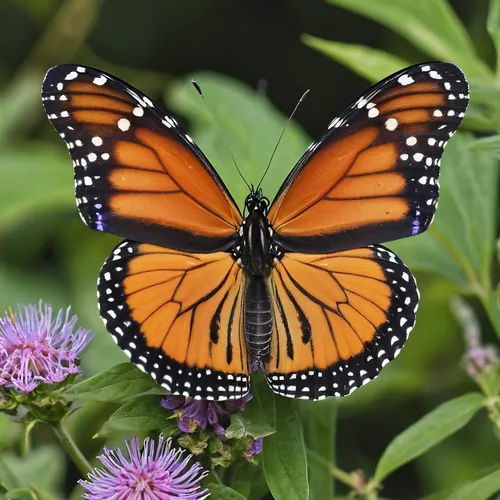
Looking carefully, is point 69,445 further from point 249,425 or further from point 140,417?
point 249,425

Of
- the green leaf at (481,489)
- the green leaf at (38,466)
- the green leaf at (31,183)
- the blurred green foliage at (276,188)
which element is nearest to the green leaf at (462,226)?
the blurred green foliage at (276,188)

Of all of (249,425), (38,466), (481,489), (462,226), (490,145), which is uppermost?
(462,226)

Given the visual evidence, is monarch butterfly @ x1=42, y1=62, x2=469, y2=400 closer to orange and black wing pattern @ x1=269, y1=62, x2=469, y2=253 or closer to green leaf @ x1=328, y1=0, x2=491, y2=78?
orange and black wing pattern @ x1=269, y1=62, x2=469, y2=253

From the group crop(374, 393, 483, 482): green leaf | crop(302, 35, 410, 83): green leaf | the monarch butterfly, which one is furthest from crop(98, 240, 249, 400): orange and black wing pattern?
crop(302, 35, 410, 83): green leaf

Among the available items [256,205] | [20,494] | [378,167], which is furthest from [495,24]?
[20,494]

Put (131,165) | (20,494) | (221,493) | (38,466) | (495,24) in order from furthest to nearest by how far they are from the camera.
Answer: (38,466) → (495,24) → (131,165) → (20,494) → (221,493)

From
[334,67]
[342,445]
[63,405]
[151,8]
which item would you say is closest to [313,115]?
[334,67]

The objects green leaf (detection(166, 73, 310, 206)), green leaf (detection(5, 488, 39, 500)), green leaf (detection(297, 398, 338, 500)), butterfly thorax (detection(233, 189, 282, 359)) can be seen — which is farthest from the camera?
green leaf (detection(166, 73, 310, 206))
